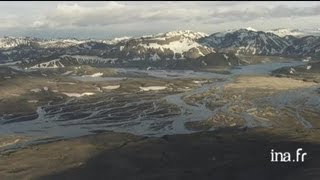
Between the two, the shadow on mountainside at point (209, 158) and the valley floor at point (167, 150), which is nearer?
the shadow on mountainside at point (209, 158)

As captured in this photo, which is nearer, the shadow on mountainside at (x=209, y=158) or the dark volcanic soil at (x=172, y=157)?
the shadow on mountainside at (x=209, y=158)

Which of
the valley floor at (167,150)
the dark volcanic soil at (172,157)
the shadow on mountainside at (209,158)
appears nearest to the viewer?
the shadow on mountainside at (209,158)

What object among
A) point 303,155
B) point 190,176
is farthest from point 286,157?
point 190,176

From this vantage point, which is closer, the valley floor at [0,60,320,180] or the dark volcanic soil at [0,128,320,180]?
the dark volcanic soil at [0,128,320,180]

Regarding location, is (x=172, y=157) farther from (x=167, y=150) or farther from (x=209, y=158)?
(x=209, y=158)

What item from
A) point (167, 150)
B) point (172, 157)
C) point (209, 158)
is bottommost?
point (209, 158)

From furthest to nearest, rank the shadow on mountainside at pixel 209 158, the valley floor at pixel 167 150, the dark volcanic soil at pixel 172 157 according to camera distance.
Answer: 1. the valley floor at pixel 167 150
2. the dark volcanic soil at pixel 172 157
3. the shadow on mountainside at pixel 209 158

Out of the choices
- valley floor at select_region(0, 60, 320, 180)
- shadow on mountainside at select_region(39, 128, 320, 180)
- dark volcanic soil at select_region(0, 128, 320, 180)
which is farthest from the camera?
valley floor at select_region(0, 60, 320, 180)

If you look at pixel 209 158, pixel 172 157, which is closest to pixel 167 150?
pixel 172 157

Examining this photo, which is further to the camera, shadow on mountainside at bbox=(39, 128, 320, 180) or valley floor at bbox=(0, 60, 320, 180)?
valley floor at bbox=(0, 60, 320, 180)

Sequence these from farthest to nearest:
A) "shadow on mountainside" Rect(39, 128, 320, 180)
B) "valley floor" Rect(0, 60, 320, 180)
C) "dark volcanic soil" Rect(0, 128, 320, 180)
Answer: "valley floor" Rect(0, 60, 320, 180), "dark volcanic soil" Rect(0, 128, 320, 180), "shadow on mountainside" Rect(39, 128, 320, 180)

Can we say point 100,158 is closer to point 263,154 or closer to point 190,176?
point 190,176
